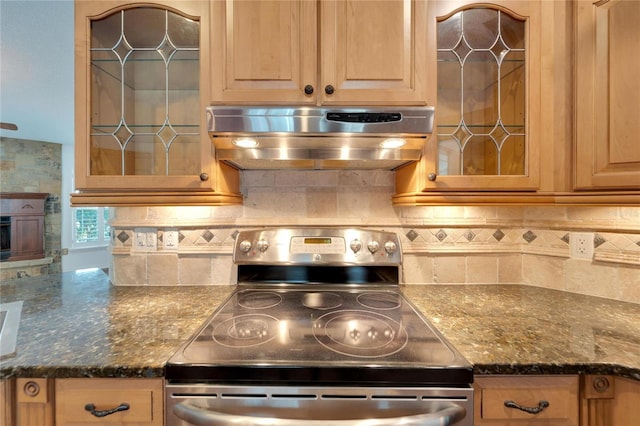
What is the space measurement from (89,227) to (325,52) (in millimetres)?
6658

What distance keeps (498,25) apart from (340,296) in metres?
1.22

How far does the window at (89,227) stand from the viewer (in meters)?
5.62

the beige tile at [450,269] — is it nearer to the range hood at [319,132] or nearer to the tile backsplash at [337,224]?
the tile backsplash at [337,224]

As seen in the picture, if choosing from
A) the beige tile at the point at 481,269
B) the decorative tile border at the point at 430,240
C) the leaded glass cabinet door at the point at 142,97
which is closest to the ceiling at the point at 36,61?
the leaded glass cabinet door at the point at 142,97

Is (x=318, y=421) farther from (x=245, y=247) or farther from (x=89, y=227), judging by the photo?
(x=89, y=227)

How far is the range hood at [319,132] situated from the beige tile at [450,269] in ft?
1.95

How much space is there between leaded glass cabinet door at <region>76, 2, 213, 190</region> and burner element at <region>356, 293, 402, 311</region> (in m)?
0.75

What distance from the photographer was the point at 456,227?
1.42 m

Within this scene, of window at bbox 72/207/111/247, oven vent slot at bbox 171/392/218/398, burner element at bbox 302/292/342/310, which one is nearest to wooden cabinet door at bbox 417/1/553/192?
burner element at bbox 302/292/342/310

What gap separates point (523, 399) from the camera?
0.74m

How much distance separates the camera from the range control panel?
1.31 meters

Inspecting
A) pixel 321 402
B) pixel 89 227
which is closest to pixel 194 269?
pixel 321 402

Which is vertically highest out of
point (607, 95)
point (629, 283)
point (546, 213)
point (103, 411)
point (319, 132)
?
point (607, 95)

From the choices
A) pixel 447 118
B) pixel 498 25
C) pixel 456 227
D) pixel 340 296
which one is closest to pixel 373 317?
pixel 340 296
